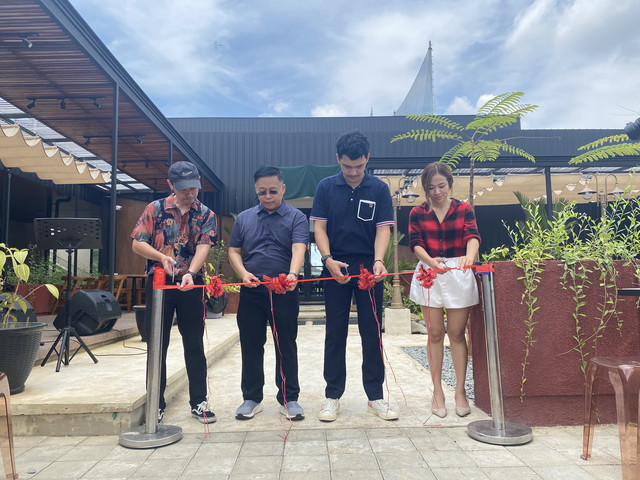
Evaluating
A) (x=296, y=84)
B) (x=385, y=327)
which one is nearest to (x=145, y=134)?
(x=385, y=327)

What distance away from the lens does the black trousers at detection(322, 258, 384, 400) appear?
2.82m

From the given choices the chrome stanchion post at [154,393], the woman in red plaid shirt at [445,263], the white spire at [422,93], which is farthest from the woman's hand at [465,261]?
the white spire at [422,93]

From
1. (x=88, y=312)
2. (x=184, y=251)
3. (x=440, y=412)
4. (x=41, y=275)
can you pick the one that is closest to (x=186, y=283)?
(x=184, y=251)

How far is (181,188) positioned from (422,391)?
2452 mm

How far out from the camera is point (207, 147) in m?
13.7

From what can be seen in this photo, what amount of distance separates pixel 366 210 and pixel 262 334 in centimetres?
108

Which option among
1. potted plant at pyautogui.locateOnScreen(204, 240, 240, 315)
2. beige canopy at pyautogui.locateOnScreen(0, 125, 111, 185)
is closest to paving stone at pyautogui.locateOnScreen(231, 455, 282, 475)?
potted plant at pyautogui.locateOnScreen(204, 240, 240, 315)

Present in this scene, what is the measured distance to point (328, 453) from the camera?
2.21 m

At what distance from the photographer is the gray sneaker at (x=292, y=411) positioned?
2754 mm

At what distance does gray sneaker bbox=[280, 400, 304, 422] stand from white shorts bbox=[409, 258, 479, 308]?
107 cm

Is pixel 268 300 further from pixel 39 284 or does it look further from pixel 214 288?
pixel 39 284

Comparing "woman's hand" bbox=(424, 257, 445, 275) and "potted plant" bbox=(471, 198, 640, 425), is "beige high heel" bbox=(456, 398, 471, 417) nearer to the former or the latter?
"potted plant" bbox=(471, 198, 640, 425)

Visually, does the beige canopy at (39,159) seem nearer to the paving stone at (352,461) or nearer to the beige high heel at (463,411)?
the paving stone at (352,461)

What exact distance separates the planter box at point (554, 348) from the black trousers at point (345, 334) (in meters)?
0.77
